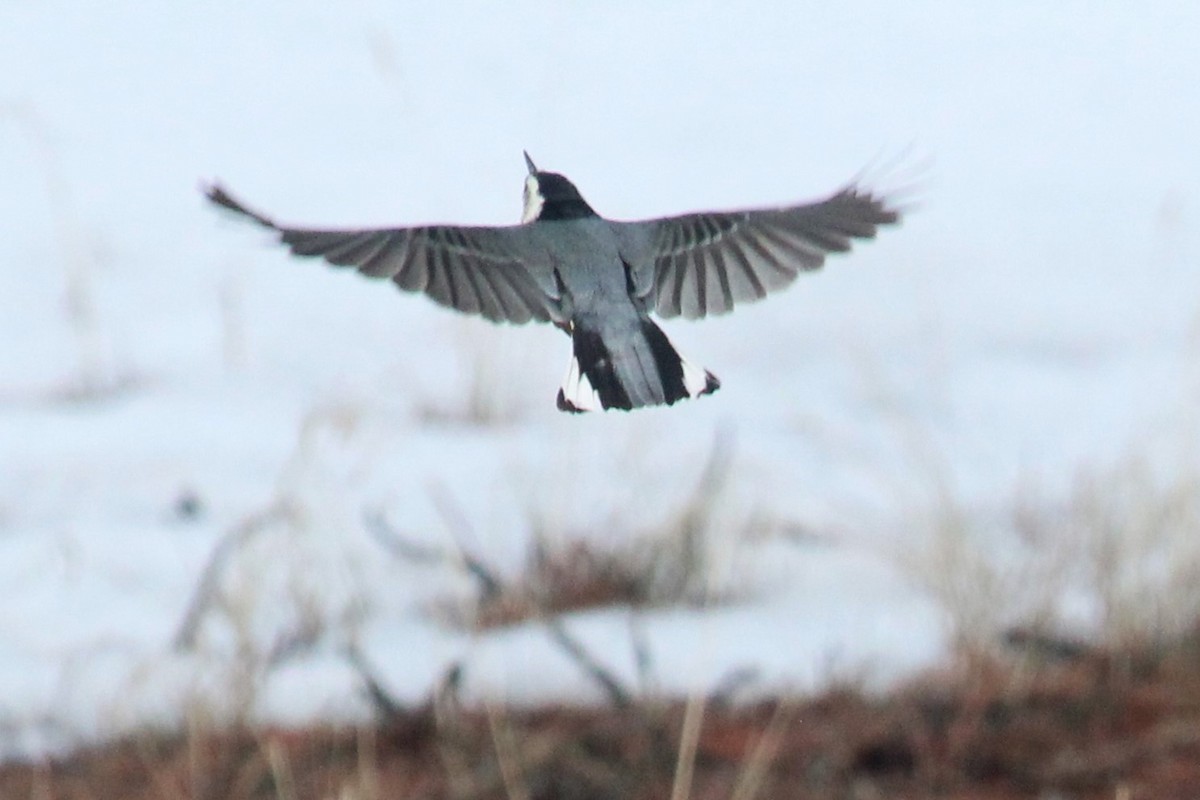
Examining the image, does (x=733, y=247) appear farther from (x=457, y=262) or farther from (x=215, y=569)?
(x=215, y=569)

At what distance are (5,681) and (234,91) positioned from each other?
5.83 feet

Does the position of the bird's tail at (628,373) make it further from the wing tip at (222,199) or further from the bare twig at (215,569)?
the bare twig at (215,569)

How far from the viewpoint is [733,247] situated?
1.80ft

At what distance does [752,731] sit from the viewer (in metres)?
2.64

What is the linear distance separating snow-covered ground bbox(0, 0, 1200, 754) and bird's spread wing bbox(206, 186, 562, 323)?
4.87ft

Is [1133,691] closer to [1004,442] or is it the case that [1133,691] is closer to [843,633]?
[843,633]

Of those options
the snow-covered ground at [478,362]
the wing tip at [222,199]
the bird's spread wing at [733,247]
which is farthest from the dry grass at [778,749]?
the wing tip at [222,199]

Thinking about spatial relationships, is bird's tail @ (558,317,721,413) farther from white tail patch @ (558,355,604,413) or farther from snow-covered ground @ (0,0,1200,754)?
snow-covered ground @ (0,0,1200,754)

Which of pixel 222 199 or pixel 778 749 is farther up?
pixel 222 199

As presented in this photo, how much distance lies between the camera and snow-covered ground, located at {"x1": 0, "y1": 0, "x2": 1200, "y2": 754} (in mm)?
2777

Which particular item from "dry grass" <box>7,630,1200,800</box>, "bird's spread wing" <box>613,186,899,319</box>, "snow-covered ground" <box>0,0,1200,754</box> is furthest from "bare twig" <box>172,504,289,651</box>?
"bird's spread wing" <box>613,186,899,319</box>

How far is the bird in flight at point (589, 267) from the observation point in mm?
468

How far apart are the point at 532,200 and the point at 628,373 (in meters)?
0.07

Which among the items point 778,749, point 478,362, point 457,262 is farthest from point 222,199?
point 778,749
